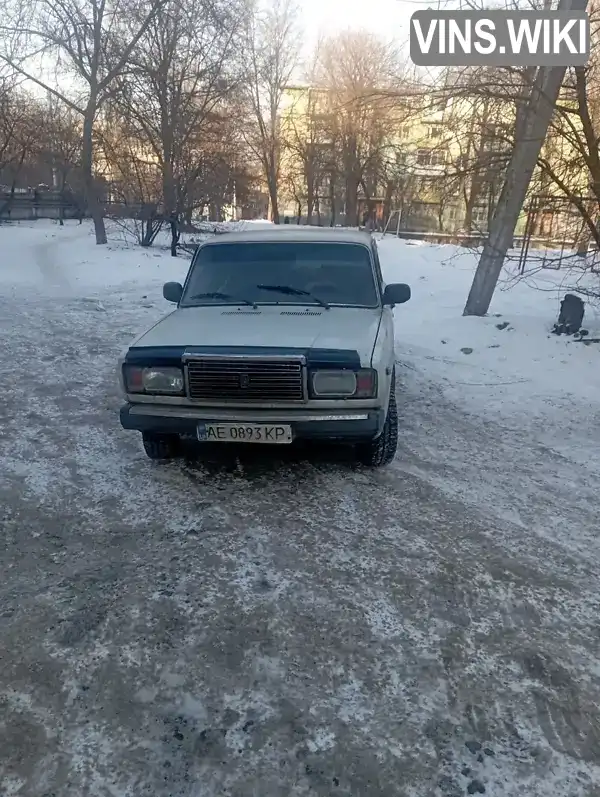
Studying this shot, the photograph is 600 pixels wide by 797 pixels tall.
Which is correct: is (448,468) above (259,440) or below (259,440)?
below

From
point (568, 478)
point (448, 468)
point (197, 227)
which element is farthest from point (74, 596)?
point (197, 227)

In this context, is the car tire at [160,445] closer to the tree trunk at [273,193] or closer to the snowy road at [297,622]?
the snowy road at [297,622]

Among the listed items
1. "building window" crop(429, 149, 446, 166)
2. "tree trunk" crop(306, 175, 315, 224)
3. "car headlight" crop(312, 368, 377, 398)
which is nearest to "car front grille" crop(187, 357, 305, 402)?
"car headlight" crop(312, 368, 377, 398)

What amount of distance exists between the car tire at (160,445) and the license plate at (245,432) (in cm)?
60

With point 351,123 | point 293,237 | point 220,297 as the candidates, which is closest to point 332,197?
point 351,123

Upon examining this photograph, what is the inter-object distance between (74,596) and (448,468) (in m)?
2.93

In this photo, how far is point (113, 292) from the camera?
45.9 ft

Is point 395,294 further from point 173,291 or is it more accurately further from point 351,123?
point 351,123

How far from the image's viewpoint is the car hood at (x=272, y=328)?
164 inches

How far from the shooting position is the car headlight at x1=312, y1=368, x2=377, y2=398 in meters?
4.06

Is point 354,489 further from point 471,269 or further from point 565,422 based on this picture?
point 471,269

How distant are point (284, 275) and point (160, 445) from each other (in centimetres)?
172

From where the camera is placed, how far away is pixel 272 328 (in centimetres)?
444

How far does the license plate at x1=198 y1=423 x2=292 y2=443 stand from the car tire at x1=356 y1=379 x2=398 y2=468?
0.76 m
